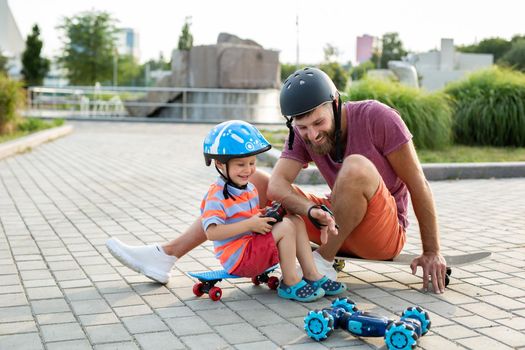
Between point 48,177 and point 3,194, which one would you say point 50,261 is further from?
point 48,177

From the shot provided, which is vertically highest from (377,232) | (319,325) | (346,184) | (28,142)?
(346,184)

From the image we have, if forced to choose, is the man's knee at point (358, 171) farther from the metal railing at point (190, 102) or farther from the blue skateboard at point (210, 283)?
the metal railing at point (190, 102)

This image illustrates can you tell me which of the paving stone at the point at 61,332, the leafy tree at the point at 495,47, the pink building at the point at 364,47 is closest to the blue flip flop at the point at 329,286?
the paving stone at the point at 61,332

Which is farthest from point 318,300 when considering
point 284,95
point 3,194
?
point 3,194

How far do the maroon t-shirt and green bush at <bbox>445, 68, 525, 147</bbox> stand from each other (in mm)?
8848

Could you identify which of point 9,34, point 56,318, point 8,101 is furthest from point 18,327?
point 9,34

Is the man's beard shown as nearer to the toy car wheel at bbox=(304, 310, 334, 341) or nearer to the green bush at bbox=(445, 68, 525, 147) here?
the toy car wheel at bbox=(304, 310, 334, 341)

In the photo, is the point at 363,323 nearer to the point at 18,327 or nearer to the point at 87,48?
the point at 18,327

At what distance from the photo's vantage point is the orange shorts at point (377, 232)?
371 cm

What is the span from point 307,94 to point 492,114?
31.0 feet

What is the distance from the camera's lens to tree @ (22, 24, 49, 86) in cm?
4844

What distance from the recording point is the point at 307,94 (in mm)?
3576

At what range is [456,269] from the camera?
4.45 m

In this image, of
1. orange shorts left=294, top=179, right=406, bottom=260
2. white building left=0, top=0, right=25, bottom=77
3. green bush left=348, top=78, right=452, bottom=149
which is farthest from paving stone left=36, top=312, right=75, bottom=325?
white building left=0, top=0, right=25, bottom=77
